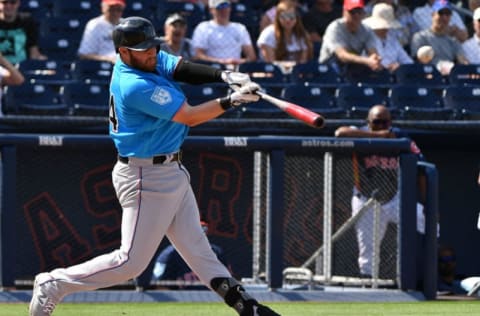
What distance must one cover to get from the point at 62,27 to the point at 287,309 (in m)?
5.42

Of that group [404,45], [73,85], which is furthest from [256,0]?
[73,85]

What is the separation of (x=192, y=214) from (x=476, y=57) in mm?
6840

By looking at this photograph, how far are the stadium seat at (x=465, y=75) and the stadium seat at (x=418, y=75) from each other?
12 cm

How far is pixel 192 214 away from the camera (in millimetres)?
5562

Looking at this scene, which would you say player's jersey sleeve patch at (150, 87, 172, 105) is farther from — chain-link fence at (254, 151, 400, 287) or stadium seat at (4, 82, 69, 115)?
stadium seat at (4, 82, 69, 115)

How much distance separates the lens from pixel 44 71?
33.8ft

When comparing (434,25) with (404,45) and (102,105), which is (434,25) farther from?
(102,105)

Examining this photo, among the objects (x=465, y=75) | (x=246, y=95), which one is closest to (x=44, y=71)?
(x=465, y=75)

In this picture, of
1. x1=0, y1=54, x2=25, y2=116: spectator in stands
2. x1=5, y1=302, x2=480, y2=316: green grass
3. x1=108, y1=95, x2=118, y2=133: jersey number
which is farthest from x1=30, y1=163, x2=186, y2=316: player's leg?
x1=0, y1=54, x2=25, y2=116: spectator in stands

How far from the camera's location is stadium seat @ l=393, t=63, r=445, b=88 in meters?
10.9

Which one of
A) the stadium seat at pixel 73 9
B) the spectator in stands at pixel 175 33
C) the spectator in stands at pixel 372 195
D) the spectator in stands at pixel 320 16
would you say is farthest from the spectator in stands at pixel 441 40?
the spectator in stands at pixel 372 195

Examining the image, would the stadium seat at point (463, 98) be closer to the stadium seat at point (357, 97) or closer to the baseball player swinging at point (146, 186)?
the stadium seat at point (357, 97)

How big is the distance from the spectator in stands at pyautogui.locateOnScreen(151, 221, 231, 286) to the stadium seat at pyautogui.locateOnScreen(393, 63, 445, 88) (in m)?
3.87

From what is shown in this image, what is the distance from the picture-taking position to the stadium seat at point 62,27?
11328mm
